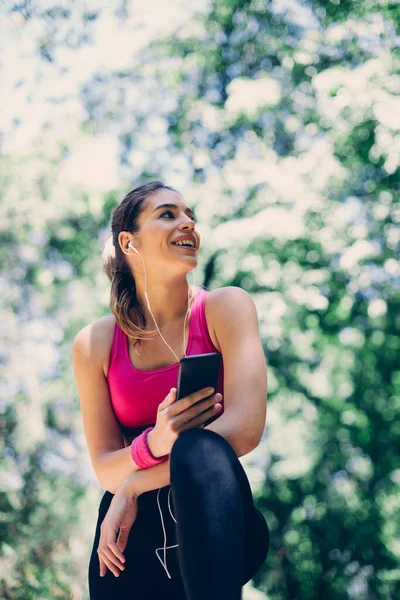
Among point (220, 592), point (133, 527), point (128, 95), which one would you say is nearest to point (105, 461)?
point (133, 527)

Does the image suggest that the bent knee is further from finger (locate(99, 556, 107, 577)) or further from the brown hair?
the brown hair

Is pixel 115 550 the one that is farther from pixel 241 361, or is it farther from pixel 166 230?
pixel 166 230

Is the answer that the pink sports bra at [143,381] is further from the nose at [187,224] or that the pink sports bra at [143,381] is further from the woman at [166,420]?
the nose at [187,224]

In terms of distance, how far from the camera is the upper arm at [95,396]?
65.7 inches

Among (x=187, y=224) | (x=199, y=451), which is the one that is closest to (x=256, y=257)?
(x=187, y=224)

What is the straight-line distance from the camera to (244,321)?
159cm

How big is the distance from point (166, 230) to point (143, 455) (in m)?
0.68

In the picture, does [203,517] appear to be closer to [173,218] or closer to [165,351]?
[165,351]

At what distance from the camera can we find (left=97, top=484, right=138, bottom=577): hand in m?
1.43

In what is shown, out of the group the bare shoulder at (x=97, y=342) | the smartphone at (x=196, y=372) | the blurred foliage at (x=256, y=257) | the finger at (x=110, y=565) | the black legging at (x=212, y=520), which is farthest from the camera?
the blurred foliage at (x=256, y=257)

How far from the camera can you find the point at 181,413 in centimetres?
132

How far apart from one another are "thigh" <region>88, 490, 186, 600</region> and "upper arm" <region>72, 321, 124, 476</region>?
211mm

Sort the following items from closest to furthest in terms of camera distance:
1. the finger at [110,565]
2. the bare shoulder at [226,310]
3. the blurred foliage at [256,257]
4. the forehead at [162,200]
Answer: the finger at [110,565], the bare shoulder at [226,310], the forehead at [162,200], the blurred foliage at [256,257]

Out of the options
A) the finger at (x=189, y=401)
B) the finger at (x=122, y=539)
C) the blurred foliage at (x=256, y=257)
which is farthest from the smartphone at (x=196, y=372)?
the blurred foliage at (x=256, y=257)
